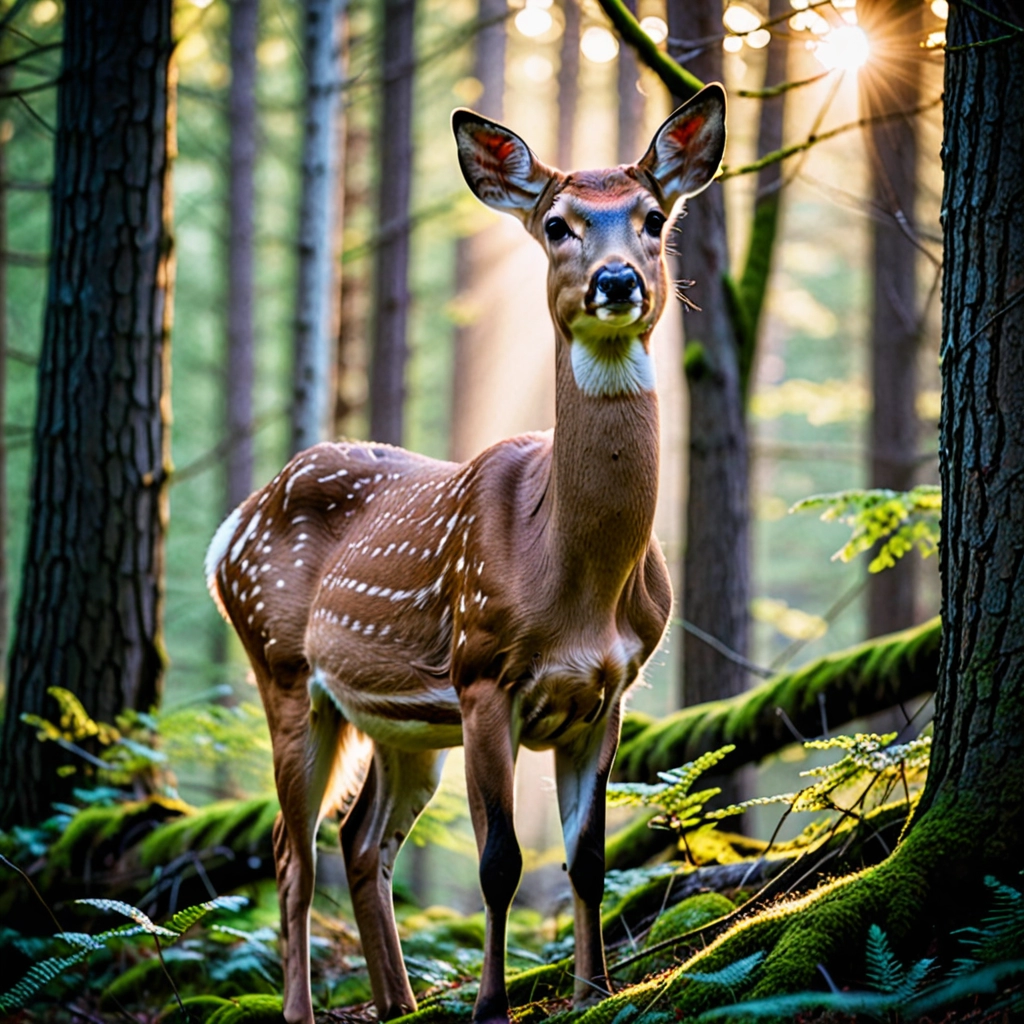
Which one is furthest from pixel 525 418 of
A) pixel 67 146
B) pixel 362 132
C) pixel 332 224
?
pixel 67 146

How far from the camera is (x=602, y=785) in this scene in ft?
15.6

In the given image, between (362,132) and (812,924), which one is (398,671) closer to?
(812,924)

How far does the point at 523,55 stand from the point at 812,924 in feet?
83.3

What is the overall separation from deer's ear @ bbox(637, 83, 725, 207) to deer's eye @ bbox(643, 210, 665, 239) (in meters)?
0.24

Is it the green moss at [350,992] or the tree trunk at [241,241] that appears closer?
the green moss at [350,992]

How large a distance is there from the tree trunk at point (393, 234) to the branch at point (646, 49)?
30.0 feet

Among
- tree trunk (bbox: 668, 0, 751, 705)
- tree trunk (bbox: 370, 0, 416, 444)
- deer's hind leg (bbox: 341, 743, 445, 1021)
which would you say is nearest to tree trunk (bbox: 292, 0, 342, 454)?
tree trunk (bbox: 370, 0, 416, 444)

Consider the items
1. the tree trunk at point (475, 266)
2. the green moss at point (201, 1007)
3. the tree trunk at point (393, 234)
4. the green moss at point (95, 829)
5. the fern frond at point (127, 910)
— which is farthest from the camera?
the tree trunk at point (475, 266)

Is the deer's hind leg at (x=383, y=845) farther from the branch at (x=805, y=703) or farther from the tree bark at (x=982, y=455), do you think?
the tree bark at (x=982, y=455)

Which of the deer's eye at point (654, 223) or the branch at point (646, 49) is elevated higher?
the branch at point (646, 49)

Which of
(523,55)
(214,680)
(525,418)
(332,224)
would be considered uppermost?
(523,55)

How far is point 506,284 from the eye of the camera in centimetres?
2297

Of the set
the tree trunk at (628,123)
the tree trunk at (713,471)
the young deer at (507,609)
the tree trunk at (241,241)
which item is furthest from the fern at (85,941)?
the tree trunk at (628,123)

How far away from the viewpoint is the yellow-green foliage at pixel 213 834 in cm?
699
